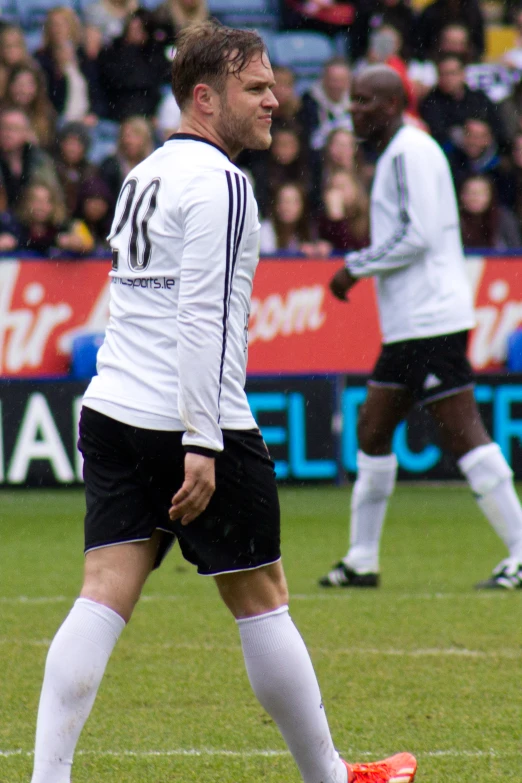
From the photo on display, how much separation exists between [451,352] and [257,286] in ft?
16.5

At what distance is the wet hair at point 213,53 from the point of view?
11.2 feet

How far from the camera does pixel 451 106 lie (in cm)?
1440

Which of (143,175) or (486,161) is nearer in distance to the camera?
(143,175)

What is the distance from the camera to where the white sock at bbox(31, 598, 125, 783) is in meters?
3.25

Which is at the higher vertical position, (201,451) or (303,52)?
(201,451)

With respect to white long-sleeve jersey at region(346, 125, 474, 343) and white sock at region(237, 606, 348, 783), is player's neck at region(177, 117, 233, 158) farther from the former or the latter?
white long-sleeve jersey at region(346, 125, 474, 343)

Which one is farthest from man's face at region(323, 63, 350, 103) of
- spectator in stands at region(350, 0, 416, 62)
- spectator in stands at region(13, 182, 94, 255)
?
spectator in stands at region(13, 182, 94, 255)

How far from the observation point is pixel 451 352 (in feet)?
21.9

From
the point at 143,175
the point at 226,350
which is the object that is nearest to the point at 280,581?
the point at 226,350

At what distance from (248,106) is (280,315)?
26.7 ft

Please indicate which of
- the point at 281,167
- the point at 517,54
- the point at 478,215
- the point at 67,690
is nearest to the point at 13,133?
the point at 281,167

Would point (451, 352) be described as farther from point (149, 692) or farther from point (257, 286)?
point (257, 286)

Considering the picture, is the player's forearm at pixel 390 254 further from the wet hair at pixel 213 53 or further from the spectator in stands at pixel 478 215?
the spectator in stands at pixel 478 215

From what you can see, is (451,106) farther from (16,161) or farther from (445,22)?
(16,161)
